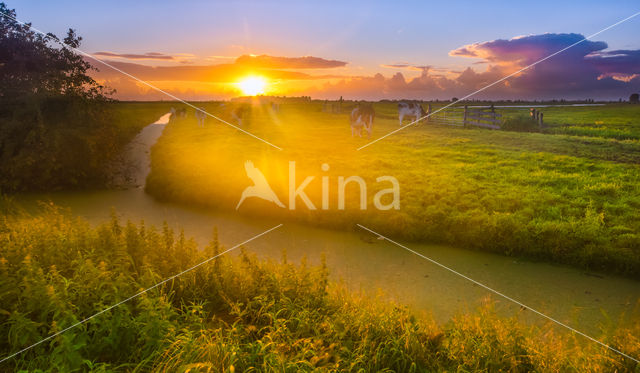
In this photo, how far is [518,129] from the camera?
25188mm

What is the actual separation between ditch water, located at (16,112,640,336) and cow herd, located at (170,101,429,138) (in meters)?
13.6

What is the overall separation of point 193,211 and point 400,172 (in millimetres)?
7850

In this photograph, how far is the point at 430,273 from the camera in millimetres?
7461

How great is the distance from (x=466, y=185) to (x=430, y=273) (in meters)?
5.95

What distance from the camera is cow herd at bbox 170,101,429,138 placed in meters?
22.8

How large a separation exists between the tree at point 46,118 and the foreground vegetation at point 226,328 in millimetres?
8649

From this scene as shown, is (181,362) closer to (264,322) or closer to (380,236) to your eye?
(264,322)

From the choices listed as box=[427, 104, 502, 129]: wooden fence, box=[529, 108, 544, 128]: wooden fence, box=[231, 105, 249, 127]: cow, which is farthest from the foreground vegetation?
box=[427, 104, 502, 129]: wooden fence

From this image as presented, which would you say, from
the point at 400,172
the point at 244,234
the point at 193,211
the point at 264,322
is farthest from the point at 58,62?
the point at 264,322

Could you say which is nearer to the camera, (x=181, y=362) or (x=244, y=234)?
(x=181, y=362)

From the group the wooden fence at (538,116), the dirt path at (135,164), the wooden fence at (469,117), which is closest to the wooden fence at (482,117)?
the wooden fence at (469,117)

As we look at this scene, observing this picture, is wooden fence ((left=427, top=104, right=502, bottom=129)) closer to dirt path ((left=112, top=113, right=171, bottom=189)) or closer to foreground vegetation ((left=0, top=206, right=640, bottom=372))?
dirt path ((left=112, top=113, right=171, bottom=189))

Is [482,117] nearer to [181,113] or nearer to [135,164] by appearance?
[135,164]

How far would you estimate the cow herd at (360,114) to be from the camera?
74.8ft
